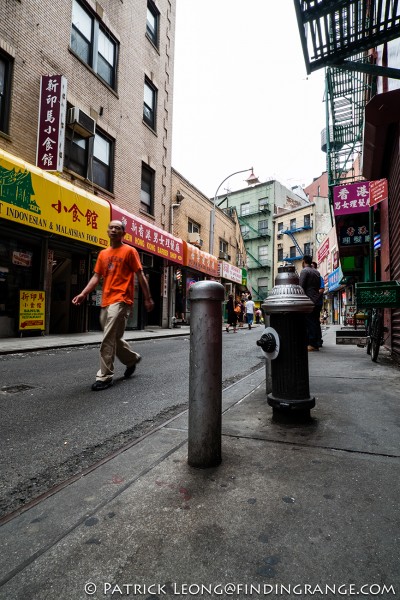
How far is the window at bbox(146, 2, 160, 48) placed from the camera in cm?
1606

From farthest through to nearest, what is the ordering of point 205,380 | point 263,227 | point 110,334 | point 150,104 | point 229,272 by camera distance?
point 263,227 → point 229,272 → point 150,104 → point 110,334 → point 205,380

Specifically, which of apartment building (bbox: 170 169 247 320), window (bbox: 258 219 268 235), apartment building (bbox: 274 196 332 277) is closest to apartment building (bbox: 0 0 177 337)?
apartment building (bbox: 170 169 247 320)

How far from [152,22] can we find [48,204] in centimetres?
1311

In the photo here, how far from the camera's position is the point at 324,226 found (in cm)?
4038

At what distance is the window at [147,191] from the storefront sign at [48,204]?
459cm

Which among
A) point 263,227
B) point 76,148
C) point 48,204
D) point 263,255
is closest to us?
point 48,204

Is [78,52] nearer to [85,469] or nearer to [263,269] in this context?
[85,469]

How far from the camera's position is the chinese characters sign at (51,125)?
9.60m

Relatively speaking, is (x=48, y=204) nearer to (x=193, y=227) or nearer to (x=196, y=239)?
(x=196, y=239)

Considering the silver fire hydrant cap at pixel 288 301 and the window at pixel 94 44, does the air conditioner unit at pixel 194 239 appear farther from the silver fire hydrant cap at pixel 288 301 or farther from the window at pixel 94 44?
the silver fire hydrant cap at pixel 288 301

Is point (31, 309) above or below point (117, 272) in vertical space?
below

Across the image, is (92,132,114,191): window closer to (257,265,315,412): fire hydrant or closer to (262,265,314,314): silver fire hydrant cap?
(262,265,314,314): silver fire hydrant cap

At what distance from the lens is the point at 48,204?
9.09 meters

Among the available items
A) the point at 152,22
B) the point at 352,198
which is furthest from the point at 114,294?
the point at 152,22
